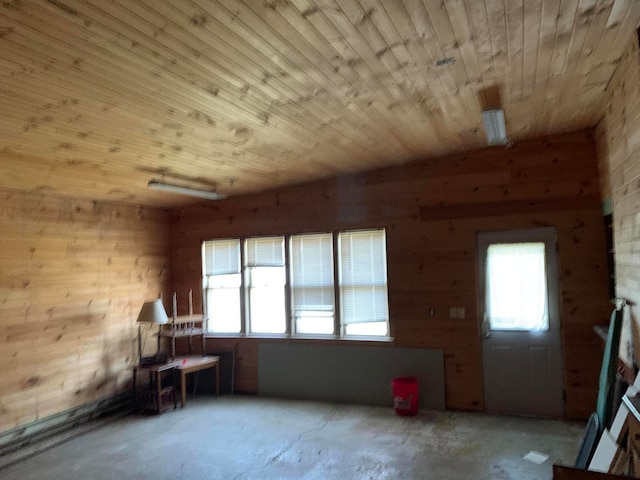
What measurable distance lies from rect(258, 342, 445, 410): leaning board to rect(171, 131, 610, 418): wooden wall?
0.15 m

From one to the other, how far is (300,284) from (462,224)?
234 centimetres

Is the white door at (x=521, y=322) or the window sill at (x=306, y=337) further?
the window sill at (x=306, y=337)

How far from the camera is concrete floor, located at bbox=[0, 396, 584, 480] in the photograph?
4078mm

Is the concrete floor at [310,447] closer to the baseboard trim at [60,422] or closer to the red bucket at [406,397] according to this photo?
the red bucket at [406,397]

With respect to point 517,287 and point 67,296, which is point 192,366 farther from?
point 517,287

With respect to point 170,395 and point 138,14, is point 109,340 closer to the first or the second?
point 170,395

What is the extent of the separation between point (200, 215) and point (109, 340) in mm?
2184

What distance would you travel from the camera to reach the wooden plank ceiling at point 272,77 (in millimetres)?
2428

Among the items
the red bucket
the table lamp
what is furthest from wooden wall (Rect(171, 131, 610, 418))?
the table lamp

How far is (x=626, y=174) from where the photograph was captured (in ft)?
12.0

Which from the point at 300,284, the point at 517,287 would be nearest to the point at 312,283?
the point at 300,284

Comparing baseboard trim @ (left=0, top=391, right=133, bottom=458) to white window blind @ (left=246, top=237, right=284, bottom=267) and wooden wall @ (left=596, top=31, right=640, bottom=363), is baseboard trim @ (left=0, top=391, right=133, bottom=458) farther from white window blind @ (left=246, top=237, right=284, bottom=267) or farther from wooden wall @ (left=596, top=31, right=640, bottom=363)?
wooden wall @ (left=596, top=31, right=640, bottom=363)

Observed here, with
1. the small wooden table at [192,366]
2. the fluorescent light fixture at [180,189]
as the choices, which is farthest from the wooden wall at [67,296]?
the fluorescent light fixture at [180,189]

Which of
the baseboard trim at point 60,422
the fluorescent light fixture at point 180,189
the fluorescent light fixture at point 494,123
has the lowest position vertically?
the baseboard trim at point 60,422
